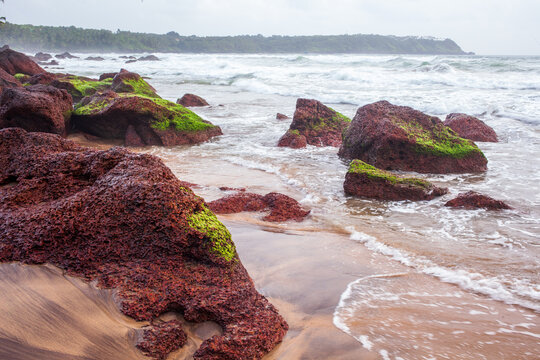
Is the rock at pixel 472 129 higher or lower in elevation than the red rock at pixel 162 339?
higher

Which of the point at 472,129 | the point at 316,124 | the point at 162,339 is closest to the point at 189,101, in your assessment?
the point at 316,124

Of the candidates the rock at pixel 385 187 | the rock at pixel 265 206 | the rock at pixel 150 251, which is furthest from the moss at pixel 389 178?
→ the rock at pixel 150 251

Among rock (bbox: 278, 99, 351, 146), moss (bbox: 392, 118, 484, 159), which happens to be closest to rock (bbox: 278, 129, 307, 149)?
rock (bbox: 278, 99, 351, 146)

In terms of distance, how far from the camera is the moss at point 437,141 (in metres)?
6.72

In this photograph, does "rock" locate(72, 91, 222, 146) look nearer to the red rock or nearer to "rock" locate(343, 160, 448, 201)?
"rock" locate(343, 160, 448, 201)

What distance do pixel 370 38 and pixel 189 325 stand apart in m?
99.9

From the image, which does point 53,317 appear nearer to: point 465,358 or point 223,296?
point 223,296

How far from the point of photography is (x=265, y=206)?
4.68 meters

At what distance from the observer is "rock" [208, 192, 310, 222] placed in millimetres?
4465

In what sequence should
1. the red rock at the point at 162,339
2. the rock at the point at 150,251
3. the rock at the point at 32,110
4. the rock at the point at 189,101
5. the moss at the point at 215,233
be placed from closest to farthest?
the red rock at the point at 162,339, the rock at the point at 150,251, the moss at the point at 215,233, the rock at the point at 32,110, the rock at the point at 189,101

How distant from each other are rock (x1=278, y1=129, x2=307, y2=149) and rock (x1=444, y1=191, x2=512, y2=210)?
12.7ft

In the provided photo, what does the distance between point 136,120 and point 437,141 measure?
559 centimetres

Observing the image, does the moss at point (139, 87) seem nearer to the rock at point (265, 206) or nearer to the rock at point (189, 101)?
the rock at point (189, 101)

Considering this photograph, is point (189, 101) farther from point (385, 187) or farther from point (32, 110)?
point (385, 187)
